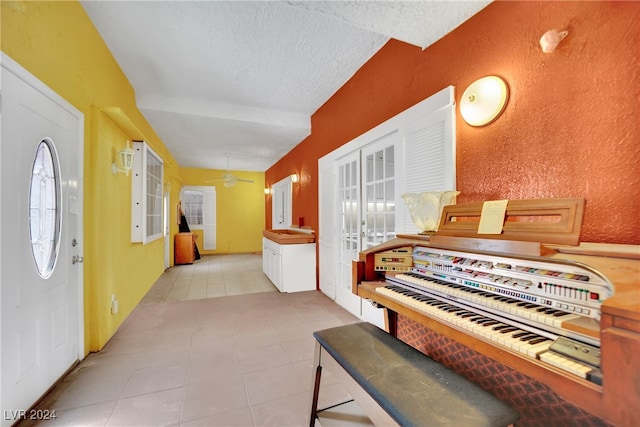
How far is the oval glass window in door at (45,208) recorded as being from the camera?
170 centimetres

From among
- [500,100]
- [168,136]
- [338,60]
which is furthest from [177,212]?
[500,100]

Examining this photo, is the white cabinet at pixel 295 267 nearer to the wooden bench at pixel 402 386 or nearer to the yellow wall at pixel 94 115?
the yellow wall at pixel 94 115

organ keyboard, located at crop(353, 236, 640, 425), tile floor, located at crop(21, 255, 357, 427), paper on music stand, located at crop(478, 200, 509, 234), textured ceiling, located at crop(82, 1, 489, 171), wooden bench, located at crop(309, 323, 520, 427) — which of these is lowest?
tile floor, located at crop(21, 255, 357, 427)

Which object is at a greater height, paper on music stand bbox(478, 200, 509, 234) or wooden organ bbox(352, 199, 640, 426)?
paper on music stand bbox(478, 200, 509, 234)

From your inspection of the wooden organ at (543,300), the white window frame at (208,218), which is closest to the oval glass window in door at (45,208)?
the wooden organ at (543,300)

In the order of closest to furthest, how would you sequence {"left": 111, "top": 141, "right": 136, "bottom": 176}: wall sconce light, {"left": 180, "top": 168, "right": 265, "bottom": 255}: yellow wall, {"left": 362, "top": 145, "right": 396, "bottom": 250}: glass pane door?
{"left": 362, "top": 145, "right": 396, "bottom": 250}: glass pane door < {"left": 111, "top": 141, "right": 136, "bottom": 176}: wall sconce light < {"left": 180, "top": 168, "right": 265, "bottom": 255}: yellow wall

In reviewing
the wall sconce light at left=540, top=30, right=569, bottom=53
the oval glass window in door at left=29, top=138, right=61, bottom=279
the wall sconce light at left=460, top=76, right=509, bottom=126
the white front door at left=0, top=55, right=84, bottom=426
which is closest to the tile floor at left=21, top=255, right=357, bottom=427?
the white front door at left=0, top=55, right=84, bottom=426

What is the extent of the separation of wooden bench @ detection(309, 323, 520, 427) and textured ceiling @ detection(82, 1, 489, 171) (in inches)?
81.1

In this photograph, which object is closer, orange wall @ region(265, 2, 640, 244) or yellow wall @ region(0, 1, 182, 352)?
orange wall @ region(265, 2, 640, 244)

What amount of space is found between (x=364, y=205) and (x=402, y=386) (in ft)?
7.24

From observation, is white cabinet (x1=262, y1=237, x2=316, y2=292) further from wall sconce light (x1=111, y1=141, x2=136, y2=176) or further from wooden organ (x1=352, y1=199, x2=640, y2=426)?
wooden organ (x1=352, y1=199, x2=640, y2=426)

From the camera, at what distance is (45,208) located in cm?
181

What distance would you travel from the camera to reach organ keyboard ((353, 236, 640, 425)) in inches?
24.4

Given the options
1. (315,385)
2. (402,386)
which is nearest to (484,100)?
(402,386)
